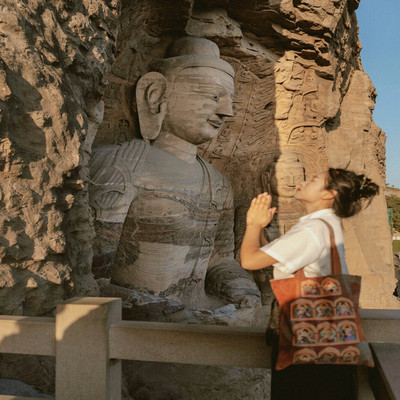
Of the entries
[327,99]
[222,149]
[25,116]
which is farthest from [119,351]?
[327,99]

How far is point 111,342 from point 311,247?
104 cm

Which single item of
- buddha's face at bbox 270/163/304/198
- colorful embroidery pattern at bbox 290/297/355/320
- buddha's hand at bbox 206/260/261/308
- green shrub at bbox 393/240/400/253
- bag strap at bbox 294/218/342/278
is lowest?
green shrub at bbox 393/240/400/253

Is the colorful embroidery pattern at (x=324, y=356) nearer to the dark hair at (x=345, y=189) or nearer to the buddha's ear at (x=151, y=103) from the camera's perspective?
the dark hair at (x=345, y=189)

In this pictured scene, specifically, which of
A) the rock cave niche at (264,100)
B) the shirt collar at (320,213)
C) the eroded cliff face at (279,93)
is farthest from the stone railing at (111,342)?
the eroded cliff face at (279,93)

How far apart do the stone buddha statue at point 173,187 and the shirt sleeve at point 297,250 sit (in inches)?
83.2

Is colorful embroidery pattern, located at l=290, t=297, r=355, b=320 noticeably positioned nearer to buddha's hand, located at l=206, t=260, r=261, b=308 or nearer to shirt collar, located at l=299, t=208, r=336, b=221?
shirt collar, located at l=299, t=208, r=336, b=221

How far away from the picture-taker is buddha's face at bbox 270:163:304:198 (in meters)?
5.38

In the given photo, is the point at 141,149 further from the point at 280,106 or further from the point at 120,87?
the point at 280,106

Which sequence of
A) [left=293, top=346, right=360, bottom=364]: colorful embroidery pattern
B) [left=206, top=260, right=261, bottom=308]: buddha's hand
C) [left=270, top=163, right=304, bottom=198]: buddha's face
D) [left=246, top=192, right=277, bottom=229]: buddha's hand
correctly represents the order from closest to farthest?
[left=293, top=346, right=360, bottom=364]: colorful embroidery pattern
[left=246, top=192, right=277, bottom=229]: buddha's hand
[left=206, top=260, right=261, bottom=308]: buddha's hand
[left=270, top=163, right=304, bottom=198]: buddha's face

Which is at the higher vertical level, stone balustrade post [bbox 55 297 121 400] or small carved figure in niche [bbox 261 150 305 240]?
small carved figure in niche [bbox 261 150 305 240]

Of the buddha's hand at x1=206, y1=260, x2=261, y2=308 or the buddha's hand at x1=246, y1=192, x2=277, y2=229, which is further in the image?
the buddha's hand at x1=206, y1=260, x2=261, y2=308

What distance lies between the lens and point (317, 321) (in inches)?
65.2

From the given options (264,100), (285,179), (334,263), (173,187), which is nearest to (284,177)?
(285,179)

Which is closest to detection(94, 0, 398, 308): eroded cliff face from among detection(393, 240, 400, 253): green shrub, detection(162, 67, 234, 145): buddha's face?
detection(162, 67, 234, 145): buddha's face
